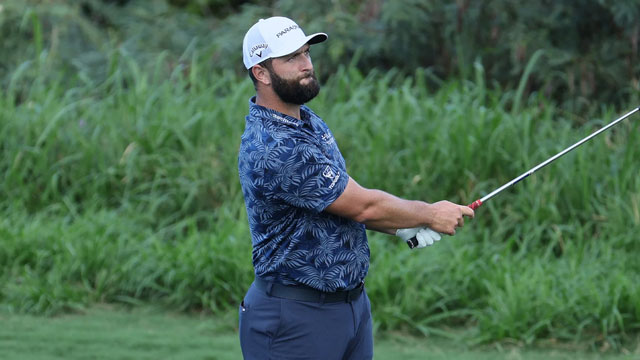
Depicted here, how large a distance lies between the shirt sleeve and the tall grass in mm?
2638

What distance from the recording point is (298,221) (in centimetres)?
347

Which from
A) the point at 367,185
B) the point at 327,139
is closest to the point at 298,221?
the point at 327,139

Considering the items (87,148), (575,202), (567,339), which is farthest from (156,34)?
(567,339)

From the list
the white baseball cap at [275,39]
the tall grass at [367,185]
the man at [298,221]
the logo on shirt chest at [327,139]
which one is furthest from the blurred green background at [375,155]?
the white baseball cap at [275,39]

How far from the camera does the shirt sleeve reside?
131 inches

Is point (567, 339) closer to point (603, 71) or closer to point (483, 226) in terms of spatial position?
point (483, 226)

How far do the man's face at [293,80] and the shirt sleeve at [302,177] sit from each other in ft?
0.65

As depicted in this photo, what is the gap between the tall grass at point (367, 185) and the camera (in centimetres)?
601

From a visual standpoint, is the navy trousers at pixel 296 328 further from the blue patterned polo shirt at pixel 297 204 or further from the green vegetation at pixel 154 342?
the green vegetation at pixel 154 342

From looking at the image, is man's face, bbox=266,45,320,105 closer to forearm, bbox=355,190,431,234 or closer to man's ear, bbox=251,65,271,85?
man's ear, bbox=251,65,271,85

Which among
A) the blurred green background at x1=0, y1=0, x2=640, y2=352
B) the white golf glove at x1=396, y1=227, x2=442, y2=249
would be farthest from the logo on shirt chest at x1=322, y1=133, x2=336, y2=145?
the blurred green background at x1=0, y1=0, x2=640, y2=352

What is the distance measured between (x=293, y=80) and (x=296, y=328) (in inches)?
Answer: 34.4

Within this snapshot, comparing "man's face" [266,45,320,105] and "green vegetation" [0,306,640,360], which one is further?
"green vegetation" [0,306,640,360]

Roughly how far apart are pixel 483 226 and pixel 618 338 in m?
1.52
